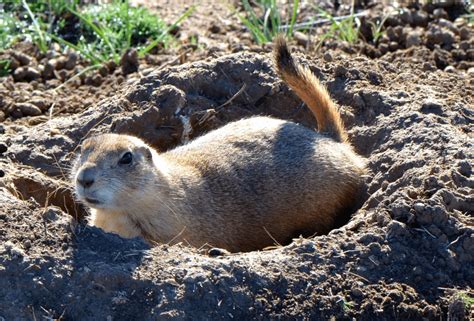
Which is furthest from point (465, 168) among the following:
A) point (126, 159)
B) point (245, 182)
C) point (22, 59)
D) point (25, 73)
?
point (22, 59)

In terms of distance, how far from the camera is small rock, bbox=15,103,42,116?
7.73m

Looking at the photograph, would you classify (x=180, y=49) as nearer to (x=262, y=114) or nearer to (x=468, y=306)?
(x=262, y=114)

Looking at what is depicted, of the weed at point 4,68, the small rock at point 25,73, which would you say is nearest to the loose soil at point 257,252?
the small rock at point 25,73

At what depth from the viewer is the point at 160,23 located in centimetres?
905

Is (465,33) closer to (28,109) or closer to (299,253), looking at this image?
(28,109)

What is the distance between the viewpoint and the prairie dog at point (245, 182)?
5973 millimetres

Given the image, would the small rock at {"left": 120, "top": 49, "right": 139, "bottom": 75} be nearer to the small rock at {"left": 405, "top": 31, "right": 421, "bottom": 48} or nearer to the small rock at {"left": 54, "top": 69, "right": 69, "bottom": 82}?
the small rock at {"left": 54, "top": 69, "right": 69, "bottom": 82}

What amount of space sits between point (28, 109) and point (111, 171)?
225cm

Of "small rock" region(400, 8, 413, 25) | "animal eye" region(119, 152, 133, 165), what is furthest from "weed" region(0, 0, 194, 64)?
"animal eye" region(119, 152, 133, 165)

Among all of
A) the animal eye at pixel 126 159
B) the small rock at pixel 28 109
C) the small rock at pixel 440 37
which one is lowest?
the small rock at pixel 28 109

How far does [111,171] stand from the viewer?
5.75m

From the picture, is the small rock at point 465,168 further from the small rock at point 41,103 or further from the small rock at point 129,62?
the small rock at point 41,103

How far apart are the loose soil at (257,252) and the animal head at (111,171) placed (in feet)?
0.88

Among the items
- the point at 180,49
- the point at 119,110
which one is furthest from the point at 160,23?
the point at 119,110
